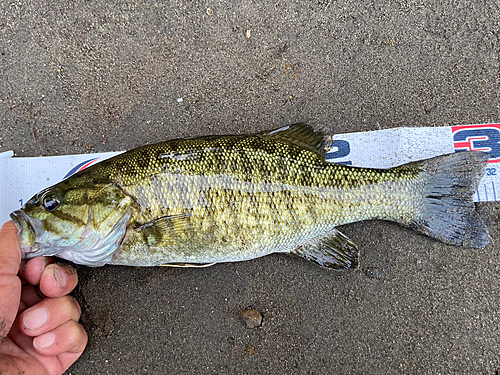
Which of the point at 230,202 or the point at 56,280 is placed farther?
the point at 56,280

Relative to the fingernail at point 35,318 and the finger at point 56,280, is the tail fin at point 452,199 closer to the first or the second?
the finger at point 56,280

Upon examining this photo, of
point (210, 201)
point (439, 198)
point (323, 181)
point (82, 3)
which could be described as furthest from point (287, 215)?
point (82, 3)

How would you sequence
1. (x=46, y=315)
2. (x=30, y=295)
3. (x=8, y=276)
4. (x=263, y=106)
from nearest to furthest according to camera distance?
(x=8, y=276) < (x=46, y=315) < (x=30, y=295) < (x=263, y=106)

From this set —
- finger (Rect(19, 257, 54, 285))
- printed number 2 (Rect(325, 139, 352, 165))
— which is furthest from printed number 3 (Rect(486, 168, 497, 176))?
finger (Rect(19, 257, 54, 285))

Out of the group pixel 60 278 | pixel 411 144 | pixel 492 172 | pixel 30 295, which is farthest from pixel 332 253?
pixel 30 295

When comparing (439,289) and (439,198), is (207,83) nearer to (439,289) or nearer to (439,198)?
(439,198)

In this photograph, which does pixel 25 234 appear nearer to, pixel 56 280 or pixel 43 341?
pixel 56 280
